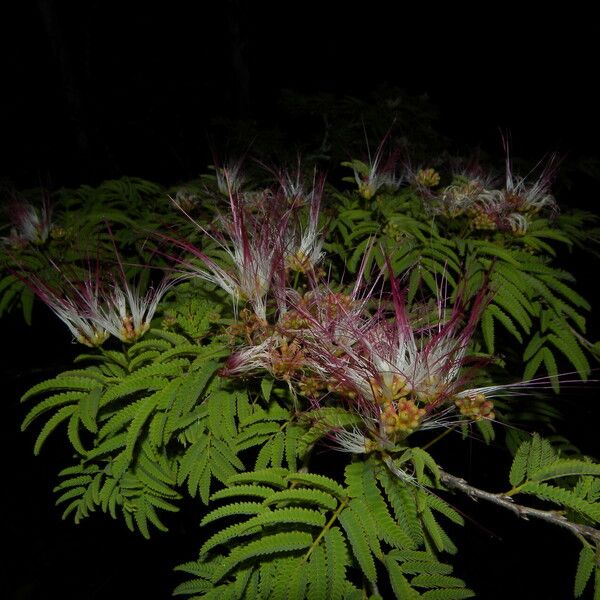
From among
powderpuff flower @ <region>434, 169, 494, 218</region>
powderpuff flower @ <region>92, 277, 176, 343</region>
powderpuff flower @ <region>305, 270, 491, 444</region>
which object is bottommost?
powderpuff flower @ <region>305, 270, 491, 444</region>

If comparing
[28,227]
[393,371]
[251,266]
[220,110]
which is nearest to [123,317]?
[251,266]

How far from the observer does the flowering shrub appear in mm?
1208

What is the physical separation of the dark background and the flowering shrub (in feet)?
3.41

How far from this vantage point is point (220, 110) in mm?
12609

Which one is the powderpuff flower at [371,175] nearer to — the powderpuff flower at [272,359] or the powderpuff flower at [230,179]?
the powderpuff flower at [230,179]

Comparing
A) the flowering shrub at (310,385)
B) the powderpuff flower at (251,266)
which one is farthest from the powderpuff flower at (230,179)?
the powderpuff flower at (251,266)

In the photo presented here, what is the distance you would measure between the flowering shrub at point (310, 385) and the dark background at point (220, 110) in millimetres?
1039

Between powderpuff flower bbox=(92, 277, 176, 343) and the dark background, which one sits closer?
powderpuff flower bbox=(92, 277, 176, 343)

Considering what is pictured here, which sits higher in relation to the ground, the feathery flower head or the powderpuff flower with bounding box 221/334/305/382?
the feathery flower head

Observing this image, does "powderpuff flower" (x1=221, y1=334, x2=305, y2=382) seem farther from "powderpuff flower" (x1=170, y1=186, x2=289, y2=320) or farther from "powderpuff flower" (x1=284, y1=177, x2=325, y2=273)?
"powderpuff flower" (x1=284, y1=177, x2=325, y2=273)

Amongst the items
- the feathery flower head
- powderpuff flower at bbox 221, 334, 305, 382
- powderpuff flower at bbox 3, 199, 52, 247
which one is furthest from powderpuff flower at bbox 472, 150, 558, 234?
powderpuff flower at bbox 3, 199, 52, 247

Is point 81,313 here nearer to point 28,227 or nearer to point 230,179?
point 28,227

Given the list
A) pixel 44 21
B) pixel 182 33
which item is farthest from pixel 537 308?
pixel 182 33

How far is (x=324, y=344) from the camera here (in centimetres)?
149
